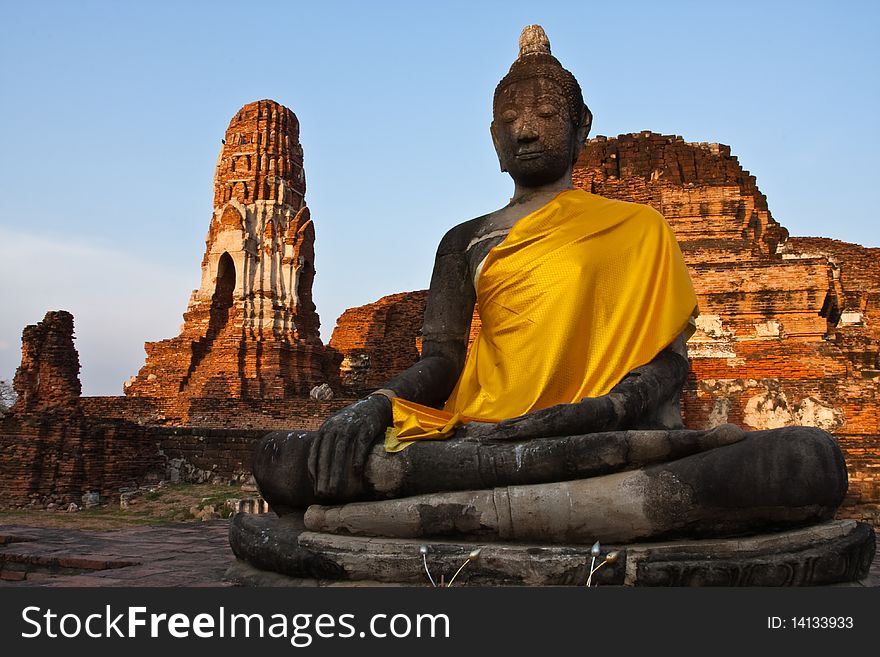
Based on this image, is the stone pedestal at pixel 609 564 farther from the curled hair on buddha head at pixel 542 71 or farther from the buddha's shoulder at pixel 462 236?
the curled hair on buddha head at pixel 542 71

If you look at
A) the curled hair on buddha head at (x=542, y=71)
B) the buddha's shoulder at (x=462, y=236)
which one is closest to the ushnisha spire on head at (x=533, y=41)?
the curled hair on buddha head at (x=542, y=71)

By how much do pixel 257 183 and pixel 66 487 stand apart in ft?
47.9

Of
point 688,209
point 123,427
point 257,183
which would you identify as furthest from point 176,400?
point 688,209

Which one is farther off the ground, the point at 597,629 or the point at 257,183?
the point at 257,183

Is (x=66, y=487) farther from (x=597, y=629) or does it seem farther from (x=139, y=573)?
(x=597, y=629)

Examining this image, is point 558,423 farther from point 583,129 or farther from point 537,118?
point 583,129

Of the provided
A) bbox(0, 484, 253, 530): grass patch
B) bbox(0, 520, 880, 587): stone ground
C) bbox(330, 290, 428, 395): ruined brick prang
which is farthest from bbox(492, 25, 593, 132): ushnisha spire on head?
bbox(330, 290, 428, 395): ruined brick prang

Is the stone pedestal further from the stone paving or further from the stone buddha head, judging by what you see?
the stone buddha head

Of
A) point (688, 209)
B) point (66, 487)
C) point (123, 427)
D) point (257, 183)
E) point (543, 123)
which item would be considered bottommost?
point (66, 487)

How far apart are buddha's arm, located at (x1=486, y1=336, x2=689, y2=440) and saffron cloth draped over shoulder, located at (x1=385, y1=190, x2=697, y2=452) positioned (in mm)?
103

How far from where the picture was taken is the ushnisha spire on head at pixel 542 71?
4.32 metres

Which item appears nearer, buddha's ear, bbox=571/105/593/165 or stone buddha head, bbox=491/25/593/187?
stone buddha head, bbox=491/25/593/187

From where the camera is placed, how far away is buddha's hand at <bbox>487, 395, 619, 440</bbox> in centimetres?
326

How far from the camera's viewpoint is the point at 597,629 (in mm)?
2361
